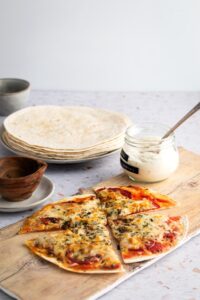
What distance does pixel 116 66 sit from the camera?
360 centimetres

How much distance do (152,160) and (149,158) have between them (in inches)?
0.5

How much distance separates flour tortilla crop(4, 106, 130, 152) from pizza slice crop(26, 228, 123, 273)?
61 centimetres

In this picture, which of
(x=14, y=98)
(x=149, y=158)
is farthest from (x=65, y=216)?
(x=14, y=98)

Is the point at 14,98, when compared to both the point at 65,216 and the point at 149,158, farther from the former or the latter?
the point at 65,216

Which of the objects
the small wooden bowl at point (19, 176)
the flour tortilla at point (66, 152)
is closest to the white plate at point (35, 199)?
the small wooden bowl at point (19, 176)

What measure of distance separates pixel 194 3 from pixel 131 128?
1.17 meters

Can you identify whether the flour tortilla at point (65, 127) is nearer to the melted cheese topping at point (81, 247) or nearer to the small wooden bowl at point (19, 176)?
the small wooden bowl at point (19, 176)

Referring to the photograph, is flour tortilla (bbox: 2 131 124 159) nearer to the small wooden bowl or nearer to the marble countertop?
the marble countertop

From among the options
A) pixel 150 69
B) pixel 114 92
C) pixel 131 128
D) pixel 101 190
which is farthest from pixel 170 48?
pixel 101 190

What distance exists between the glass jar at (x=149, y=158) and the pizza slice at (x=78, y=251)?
43cm

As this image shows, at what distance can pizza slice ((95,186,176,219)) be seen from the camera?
2.23m

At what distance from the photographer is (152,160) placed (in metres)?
2.45

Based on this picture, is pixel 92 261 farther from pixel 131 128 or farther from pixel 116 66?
pixel 116 66

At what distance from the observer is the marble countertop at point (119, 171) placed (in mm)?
1896
